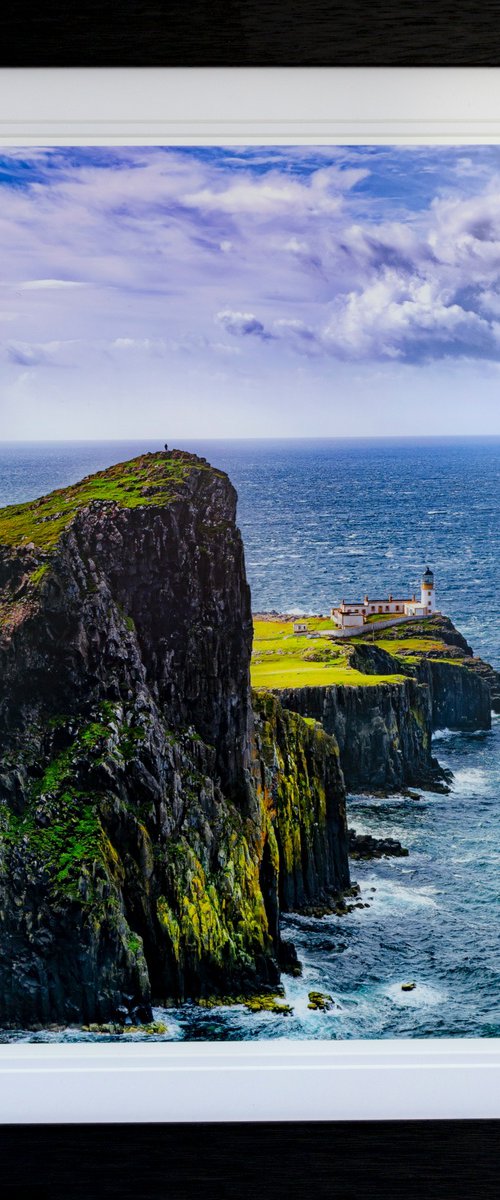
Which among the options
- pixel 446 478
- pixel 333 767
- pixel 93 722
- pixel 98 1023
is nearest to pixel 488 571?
pixel 446 478

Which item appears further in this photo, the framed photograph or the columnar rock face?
the columnar rock face

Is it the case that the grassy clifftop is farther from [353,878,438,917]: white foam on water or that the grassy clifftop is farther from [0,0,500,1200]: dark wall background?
[0,0,500,1200]: dark wall background

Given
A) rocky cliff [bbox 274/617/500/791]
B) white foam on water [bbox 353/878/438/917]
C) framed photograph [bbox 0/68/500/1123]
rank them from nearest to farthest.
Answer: framed photograph [bbox 0/68/500/1123] → white foam on water [bbox 353/878/438/917] → rocky cliff [bbox 274/617/500/791]

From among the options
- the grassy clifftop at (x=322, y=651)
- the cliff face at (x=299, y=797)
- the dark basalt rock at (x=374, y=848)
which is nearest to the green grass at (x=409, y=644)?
the grassy clifftop at (x=322, y=651)

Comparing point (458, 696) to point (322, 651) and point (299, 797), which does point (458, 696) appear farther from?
point (299, 797)
